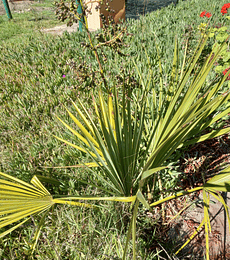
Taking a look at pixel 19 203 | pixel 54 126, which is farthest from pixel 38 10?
pixel 19 203

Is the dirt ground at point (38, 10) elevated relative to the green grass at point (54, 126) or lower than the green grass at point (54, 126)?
elevated

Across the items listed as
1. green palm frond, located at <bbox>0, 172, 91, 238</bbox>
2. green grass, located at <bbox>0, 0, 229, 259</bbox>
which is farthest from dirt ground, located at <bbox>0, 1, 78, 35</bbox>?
green palm frond, located at <bbox>0, 172, 91, 238</bbox>

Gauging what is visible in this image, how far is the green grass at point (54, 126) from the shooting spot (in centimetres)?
125

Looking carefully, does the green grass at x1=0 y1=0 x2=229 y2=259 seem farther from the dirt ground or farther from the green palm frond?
the dirt ground

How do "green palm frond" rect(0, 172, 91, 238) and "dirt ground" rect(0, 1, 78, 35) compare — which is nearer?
"green palm frond" rect(0, 172, 91, 238)

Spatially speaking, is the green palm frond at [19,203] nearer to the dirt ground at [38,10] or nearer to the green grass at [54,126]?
the green grass at [54,126]

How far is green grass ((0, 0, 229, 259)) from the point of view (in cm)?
125

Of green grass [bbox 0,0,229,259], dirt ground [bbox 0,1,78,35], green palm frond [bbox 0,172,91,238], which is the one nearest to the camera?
green palm frond [bbox 0,172,91,238]

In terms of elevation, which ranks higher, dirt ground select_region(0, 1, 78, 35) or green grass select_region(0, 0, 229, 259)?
dirt ground select_region(0, 1, 78, 35)

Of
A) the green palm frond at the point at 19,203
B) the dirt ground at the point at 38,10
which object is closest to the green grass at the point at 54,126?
the green palm frond at the point at 19,203

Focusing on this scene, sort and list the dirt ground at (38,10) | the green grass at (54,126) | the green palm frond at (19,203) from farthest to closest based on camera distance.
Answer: the dirt ground at (38,10) < the green grass at (54,126) < the green palm frond at (19,203)

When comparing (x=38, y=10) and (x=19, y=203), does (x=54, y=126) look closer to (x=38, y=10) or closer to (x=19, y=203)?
(x=19, y=203)

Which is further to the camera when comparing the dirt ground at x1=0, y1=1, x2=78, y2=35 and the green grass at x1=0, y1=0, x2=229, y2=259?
the dirt ground at x1=0, y1=1, x2=78, y2=35

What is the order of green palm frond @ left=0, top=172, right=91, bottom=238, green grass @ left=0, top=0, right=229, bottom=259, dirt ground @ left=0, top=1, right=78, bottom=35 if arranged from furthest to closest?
dirt ground @ left=0, top=1, right=78, bottom=35
green grass @ left=0, top=0, right=229, bottom=259
green palm frond @ left=0, top=172, right=91, bottom=238
